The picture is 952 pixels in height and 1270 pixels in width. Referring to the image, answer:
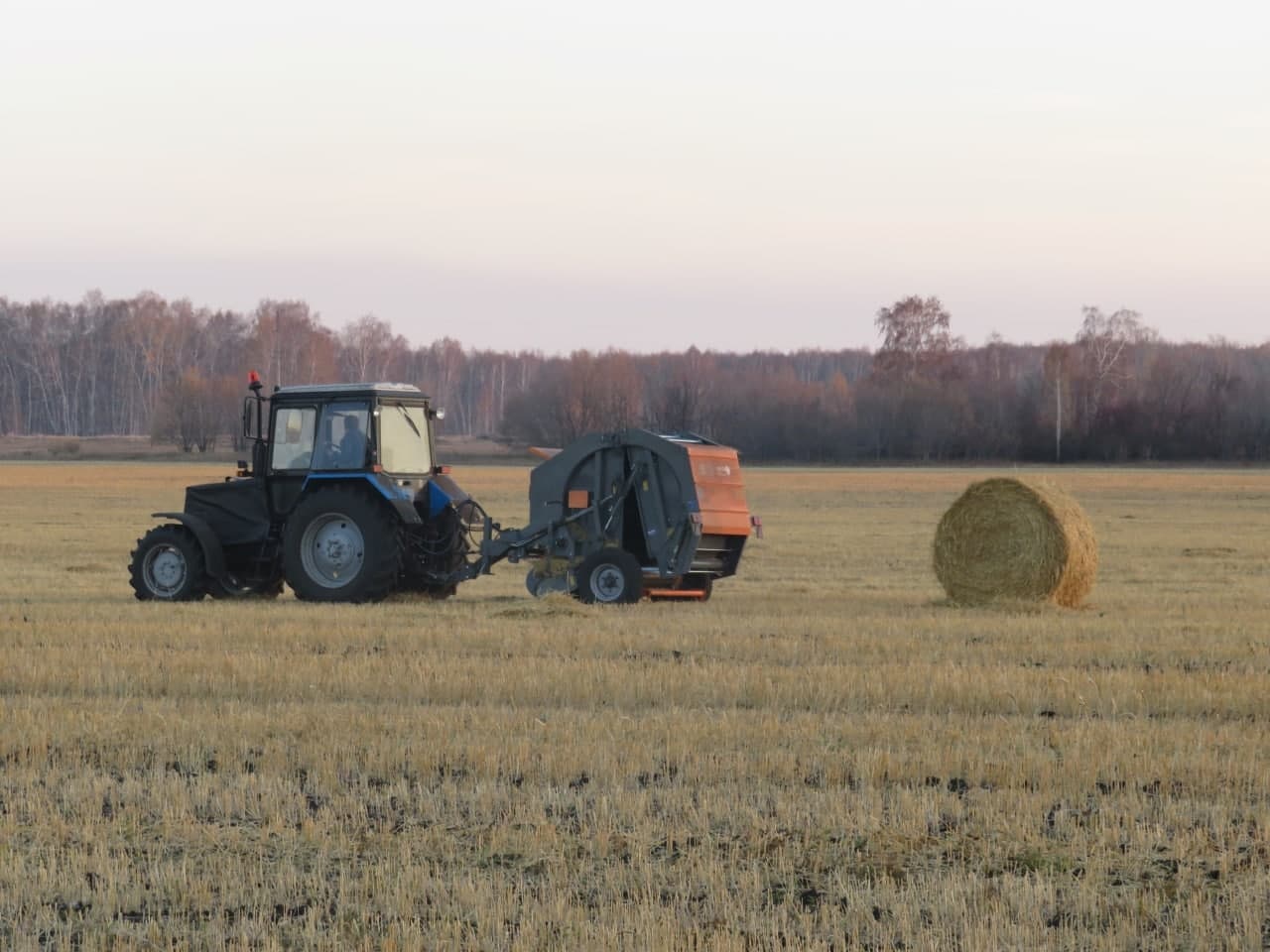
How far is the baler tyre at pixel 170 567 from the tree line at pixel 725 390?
48626 mm

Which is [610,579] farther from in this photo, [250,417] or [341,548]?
[250,417]

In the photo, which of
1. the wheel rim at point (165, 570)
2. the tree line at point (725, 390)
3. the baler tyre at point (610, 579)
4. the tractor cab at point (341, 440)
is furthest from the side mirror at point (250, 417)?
the tree line at point (725, 390)

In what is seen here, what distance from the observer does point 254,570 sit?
1788 cm

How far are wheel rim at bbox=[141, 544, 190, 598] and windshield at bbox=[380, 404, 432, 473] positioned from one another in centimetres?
237

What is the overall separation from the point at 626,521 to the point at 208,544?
4244 mm

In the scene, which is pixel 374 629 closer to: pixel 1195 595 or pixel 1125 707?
→ pixel 1125 707

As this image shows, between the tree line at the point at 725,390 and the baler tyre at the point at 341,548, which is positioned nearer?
the baler tyre at the point at 341,548

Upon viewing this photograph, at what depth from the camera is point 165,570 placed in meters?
17.7

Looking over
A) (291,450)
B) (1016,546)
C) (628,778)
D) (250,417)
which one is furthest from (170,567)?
(628,778)

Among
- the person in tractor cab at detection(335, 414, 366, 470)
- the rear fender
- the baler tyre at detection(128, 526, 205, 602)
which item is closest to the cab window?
the person in tractor cab at detection(335, 414, 366, 470)

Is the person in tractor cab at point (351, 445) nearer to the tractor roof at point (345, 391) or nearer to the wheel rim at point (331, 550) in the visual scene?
the tractor roof at point (345, 391)

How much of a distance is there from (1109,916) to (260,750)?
188 inches

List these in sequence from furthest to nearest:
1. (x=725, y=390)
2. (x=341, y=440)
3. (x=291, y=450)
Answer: (x=725, y=390) < (x=291, y=450) < (x=341, y=440)

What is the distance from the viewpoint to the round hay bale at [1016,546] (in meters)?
17.1
